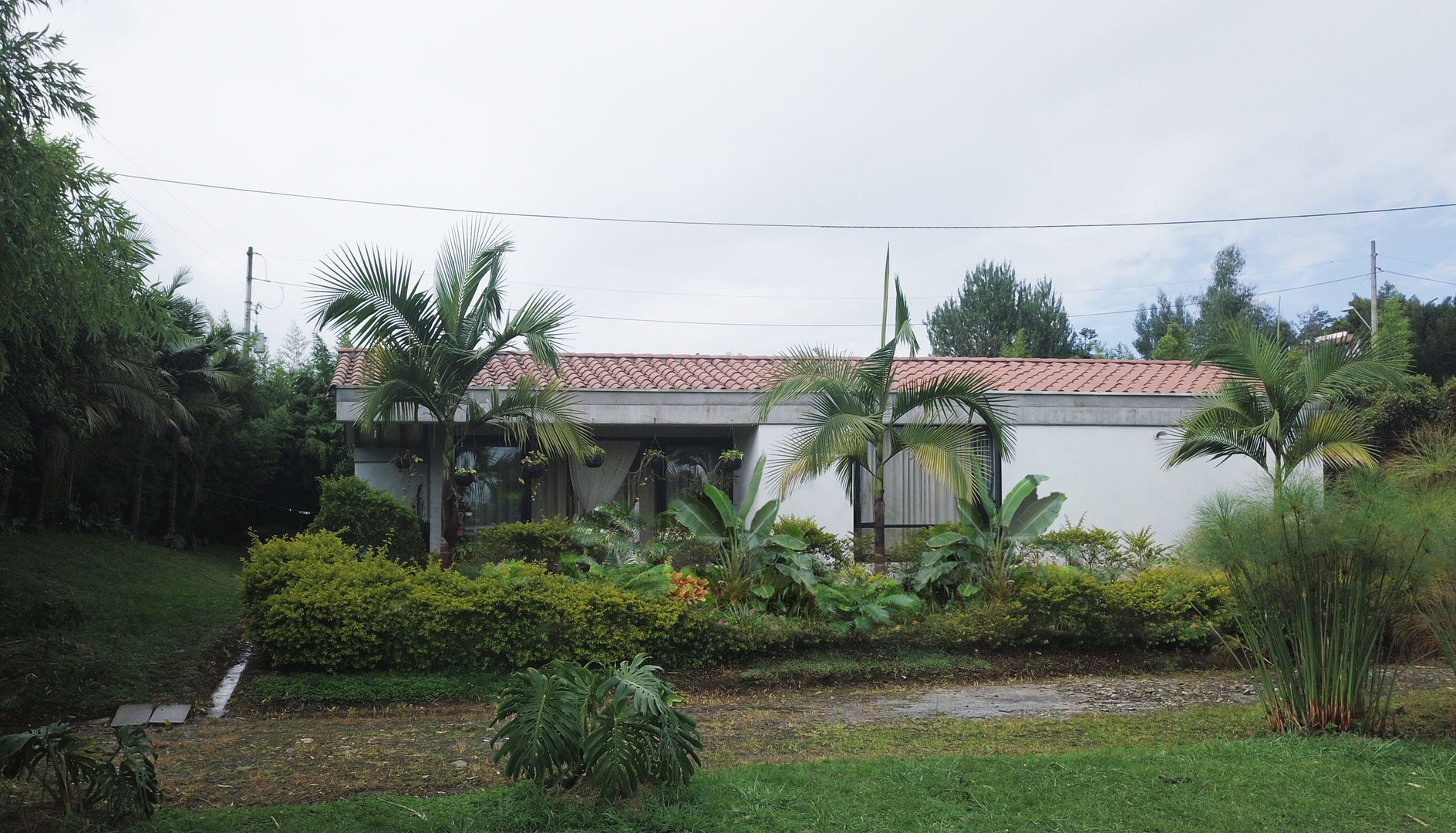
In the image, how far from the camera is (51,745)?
3877 millimetres

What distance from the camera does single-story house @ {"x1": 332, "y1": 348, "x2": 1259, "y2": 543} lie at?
44.3 feet

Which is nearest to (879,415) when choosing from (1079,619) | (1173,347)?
(1079,619)

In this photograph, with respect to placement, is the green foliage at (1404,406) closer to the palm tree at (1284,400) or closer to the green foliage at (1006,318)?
the palm tree at (1284,400)

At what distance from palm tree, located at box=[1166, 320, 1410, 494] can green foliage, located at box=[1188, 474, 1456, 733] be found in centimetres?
445

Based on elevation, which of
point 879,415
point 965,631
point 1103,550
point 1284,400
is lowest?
point 965,631

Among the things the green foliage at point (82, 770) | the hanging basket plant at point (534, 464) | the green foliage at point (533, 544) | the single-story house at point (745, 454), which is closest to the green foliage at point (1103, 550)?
the single-story house at point (745, 454)

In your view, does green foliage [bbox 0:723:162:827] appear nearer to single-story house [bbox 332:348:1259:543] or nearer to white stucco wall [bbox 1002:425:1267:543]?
single-story house [bbox 332:348:1259:543]

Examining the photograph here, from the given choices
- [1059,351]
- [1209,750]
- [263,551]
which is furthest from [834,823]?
[1059,351]

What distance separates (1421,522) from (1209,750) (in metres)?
2.00

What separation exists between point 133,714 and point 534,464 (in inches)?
254

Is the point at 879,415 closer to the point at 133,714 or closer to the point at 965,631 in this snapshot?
the point at 965,631

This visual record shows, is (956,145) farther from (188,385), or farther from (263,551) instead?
(188,385)

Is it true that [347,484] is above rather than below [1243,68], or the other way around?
below

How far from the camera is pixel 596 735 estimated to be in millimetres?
4348
